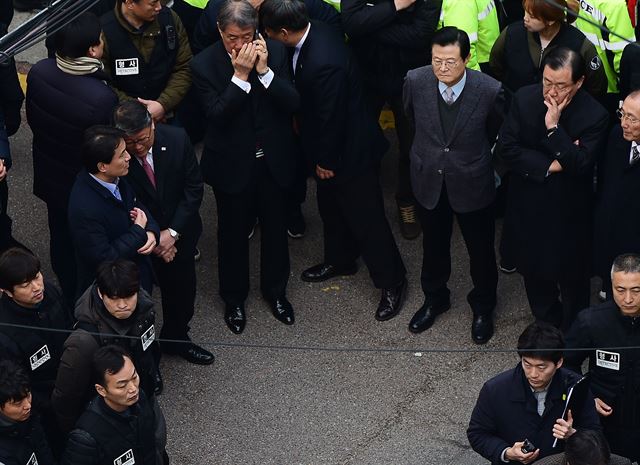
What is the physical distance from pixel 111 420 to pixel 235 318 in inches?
85.6

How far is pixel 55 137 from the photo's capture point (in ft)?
25.2

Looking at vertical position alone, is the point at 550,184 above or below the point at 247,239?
above

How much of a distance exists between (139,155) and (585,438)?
2814mm

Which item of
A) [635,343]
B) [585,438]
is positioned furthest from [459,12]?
[585,438]

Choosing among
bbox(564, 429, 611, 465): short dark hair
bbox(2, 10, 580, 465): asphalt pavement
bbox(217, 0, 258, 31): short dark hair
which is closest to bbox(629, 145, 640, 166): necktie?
bbox(2, 10, 580, 465): asphalt pavement

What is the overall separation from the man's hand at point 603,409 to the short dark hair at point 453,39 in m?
1.97

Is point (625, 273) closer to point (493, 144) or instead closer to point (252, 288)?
point (493, 144)

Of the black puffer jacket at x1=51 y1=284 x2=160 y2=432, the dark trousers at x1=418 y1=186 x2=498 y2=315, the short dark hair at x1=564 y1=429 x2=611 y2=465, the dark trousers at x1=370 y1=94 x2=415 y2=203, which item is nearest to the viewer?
the short dark hair at x1=564 y1=429 x2=611 y2=465

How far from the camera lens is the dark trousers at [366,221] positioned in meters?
8.14

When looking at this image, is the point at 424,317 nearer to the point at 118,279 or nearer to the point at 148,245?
the point at 148,245

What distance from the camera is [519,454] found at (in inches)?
247

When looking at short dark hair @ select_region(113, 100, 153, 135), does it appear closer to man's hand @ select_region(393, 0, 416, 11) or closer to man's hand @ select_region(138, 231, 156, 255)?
man's hand @ select_region(138, 231, 156, 255)

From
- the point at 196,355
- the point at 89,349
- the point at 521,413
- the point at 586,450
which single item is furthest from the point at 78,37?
the point at 586,450

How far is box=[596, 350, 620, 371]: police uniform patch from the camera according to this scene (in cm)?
654
